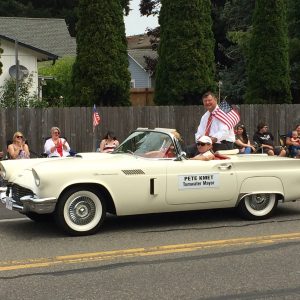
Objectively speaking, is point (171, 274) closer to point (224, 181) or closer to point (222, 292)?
point (222, 292)

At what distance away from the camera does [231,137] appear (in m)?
8.76

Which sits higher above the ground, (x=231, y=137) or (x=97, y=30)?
(x=97, y=30)

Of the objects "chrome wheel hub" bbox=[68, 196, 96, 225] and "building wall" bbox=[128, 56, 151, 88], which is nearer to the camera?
"chrome wheel hub" bbox=[68, 196, 96, 225]

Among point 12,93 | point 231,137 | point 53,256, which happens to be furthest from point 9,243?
point 12,93

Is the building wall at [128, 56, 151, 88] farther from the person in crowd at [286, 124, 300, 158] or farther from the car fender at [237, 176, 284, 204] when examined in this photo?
the car fender at [237, 176, 284, 204]

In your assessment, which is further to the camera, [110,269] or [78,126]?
[78,126]

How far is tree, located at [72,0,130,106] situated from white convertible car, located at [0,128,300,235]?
27.2ft

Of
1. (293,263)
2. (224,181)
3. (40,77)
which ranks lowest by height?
(293,263)

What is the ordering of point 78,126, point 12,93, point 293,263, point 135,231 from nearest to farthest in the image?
point 293,263, point 135,231, point 78,126, point 12,93

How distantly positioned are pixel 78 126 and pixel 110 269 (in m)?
10.3

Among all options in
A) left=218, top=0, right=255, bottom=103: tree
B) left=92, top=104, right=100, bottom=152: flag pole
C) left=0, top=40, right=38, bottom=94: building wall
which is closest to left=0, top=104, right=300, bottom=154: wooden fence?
left=92, top=104, right=100, bottom=152: flag pole

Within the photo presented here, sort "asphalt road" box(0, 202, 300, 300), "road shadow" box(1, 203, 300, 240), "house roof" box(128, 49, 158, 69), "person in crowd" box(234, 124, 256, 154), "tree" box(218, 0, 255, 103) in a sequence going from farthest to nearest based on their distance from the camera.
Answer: "house roof" box(128, 49, 158, 69), "tree" box(218, 0, 255, 103), "person in crowd" box(234, 124, 256, 154), "road shadow" box(1, 203, 300, 240), "asphalt road" box(0, 202, 300, 300)

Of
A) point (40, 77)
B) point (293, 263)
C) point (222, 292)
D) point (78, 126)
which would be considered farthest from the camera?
point (40, 77)

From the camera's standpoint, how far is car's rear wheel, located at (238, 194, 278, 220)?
8.10 metres
